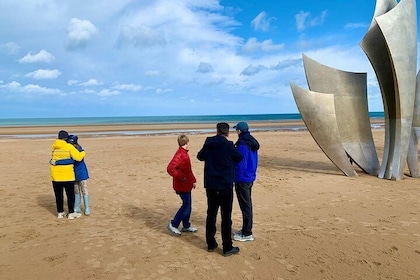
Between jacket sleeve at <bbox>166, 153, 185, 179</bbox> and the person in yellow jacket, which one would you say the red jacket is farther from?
the person in yellow jacket

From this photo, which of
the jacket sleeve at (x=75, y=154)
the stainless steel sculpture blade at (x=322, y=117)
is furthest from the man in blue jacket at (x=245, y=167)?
the stainless steel sculpture blade at (x=322, y=117)

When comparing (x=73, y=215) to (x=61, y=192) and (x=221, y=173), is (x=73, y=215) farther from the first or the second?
(x=221, y=173)

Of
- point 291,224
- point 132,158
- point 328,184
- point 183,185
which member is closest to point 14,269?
point 183,185

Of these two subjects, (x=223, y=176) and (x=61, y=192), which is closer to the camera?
(x=223, y=176)

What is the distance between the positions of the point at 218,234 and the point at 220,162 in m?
1.49

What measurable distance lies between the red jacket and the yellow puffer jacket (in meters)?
1.99

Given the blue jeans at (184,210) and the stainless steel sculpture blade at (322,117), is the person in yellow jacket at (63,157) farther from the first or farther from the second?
the stainless steel sculpture blade at (322,117)

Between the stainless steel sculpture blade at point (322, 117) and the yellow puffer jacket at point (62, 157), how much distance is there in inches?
236

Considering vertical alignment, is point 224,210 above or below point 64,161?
below

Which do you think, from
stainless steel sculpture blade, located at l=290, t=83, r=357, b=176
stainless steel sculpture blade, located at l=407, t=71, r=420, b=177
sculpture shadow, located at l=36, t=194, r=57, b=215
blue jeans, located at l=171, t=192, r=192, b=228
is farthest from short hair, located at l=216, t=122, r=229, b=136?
stainless steel sculpture blade, located at l=407, t=71, r=420, b=177

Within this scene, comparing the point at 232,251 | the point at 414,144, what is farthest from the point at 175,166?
the point at 414,144

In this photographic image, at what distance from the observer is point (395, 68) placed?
330 inches

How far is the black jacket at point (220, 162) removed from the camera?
4109 millimetres

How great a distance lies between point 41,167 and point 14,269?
8804 millimetres
